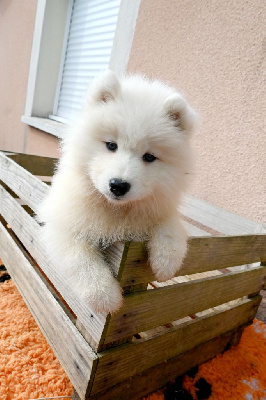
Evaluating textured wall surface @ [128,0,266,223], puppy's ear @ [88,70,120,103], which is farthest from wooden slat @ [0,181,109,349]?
textured wall surface @ [128,0,266,223]

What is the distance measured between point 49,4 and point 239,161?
13.5 ft

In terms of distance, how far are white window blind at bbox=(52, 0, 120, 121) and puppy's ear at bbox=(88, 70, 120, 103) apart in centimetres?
285

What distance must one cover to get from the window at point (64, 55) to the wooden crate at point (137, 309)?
2652 millimetres

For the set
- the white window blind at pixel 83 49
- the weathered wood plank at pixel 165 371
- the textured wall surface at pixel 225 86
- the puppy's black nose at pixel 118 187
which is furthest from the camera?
the white window blind at pixel 83 49

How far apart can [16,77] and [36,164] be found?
159 inches

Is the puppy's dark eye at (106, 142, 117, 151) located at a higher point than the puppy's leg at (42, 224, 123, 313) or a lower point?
higher

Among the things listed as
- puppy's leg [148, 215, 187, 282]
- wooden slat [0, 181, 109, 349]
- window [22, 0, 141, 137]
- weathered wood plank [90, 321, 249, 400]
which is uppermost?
window [22, 0, 141, 137]

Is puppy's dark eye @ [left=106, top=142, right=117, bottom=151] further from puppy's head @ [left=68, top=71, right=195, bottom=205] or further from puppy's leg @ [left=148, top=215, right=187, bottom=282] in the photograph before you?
puppy's leg @ [left=148, top=215, right=187, bottom=282]

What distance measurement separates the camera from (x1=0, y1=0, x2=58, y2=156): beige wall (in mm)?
4969

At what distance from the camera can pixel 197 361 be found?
1.67 metres

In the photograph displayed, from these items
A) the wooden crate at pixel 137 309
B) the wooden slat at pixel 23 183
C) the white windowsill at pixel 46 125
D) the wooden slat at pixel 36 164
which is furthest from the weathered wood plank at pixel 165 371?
the white windowsill at pixel 46 125

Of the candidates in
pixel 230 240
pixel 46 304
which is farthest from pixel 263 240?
pixel 46 304

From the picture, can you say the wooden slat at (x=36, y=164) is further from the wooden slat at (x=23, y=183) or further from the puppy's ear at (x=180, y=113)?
the puppy's ear at (x=180, y=113)

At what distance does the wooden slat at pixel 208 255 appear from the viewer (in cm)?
102
